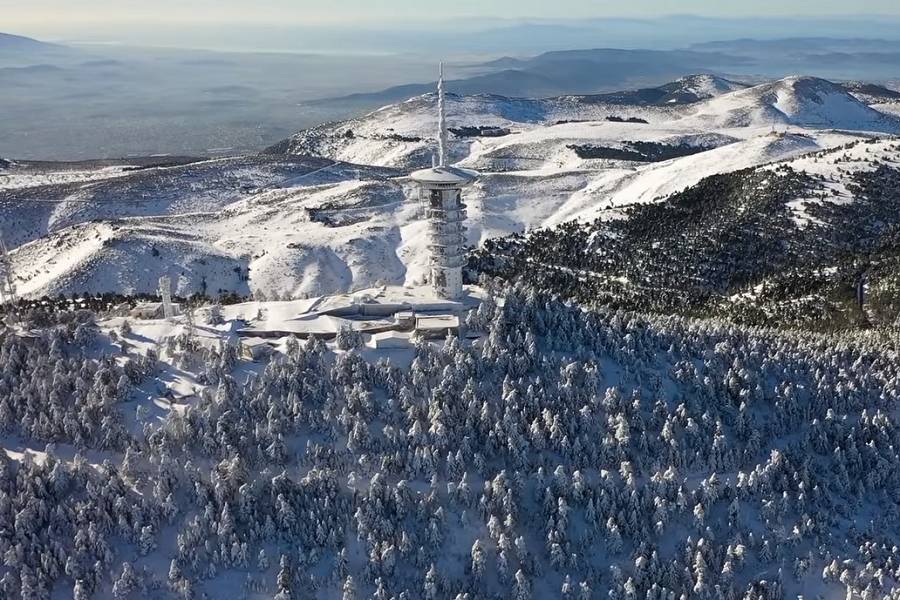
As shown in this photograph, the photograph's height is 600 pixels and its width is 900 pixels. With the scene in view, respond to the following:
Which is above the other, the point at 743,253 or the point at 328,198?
the point at 328,198

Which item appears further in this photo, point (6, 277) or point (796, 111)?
point (796, 111)

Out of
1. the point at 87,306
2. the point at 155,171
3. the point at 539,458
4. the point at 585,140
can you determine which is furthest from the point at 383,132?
the point at 539,458

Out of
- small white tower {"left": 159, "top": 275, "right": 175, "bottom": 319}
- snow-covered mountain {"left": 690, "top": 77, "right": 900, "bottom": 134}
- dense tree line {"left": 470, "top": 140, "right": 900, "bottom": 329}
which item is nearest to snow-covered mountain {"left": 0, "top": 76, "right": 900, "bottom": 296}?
snow-covered mountain {"left": 690, "top": 77, "right": 900, "bottom": 134}

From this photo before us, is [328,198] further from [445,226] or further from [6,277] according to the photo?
[445,226]

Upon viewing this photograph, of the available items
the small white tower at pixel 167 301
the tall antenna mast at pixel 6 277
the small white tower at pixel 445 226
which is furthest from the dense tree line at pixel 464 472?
the tall antenna mast at pixel 6 277

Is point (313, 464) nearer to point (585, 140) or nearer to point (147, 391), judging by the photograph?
point (147, 391)

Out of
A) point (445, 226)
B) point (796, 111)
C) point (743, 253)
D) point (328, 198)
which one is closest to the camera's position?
point (445, 226)

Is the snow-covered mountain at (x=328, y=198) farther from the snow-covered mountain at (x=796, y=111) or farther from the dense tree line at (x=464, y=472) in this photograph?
the dense tree line at (x=464, y=472)

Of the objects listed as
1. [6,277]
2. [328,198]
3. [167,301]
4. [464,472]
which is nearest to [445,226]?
[464,472]

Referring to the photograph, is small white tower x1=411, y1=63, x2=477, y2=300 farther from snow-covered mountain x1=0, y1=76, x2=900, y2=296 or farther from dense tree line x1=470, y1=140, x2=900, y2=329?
snow-covered mountain x1=0, y1=76, x2=900, y2=296
